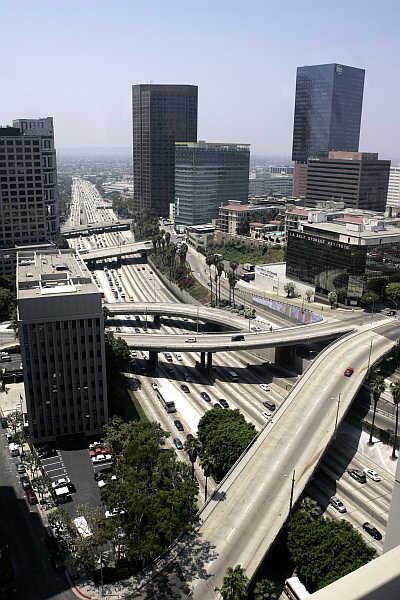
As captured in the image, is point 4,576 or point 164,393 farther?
point 164,393

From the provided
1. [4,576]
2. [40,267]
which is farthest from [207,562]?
[40,267]

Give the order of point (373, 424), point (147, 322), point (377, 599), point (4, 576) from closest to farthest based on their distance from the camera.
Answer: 1. point (377, 599)
2. point (4, 576)
3. point (373, 424)
4. point (147, 322)

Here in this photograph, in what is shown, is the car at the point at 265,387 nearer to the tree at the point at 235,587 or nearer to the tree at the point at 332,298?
the tree at the point at 332,298

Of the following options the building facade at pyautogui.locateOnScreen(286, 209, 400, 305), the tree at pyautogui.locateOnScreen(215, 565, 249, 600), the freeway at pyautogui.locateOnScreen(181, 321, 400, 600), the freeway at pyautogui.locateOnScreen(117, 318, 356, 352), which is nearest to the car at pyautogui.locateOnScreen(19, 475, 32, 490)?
the freeway at pyautogui.locateOnScreen(181, 321, 400, 600)

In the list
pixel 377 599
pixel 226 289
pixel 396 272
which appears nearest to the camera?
pixel 377 599

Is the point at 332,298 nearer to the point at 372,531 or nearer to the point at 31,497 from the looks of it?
the point at 372,531

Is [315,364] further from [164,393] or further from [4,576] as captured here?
[4,576]

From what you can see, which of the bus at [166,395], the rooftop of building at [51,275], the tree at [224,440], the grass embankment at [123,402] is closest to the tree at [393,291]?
the bus at [166,395]
